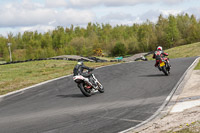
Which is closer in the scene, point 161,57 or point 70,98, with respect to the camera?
point 70,98

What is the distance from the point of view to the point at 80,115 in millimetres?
8859

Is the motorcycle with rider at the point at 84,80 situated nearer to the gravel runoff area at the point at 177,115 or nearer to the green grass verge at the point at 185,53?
the gravel runoff area at the point at 177,115

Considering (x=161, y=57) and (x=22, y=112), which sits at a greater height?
(x=161, y=57)

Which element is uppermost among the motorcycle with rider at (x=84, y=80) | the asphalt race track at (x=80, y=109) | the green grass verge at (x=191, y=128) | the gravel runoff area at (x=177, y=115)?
the motorcycle with rider at (x=84, y=80)

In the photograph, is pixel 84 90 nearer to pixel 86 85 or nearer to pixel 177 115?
pixel 86 85

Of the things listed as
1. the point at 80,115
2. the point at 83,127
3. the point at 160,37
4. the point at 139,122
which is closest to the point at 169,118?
the point at 139,122

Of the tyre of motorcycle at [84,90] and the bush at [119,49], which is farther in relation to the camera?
the bush at [119,49]

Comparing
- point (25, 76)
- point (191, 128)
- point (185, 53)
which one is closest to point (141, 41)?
point (185, 53)

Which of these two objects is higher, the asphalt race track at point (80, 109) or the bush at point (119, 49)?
the bush at point (119, 49)

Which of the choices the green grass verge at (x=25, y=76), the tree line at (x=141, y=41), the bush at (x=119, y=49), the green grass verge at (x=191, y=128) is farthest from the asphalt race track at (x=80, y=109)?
the bush at (x=119, y=49)

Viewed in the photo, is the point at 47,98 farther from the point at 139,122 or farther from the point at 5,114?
the point at 139,122

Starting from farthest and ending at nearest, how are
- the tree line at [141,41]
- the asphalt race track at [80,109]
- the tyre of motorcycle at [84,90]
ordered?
1. the tree line at [141,41]
2. the tyre of motorcycle at [84,90]
3. the asphalt race track at [80,109]

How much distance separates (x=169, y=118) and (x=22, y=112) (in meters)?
5.74

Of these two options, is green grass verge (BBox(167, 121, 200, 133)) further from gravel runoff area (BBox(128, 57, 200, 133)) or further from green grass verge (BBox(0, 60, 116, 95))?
green grass verge (BBox(0, 60, 116, 95))
